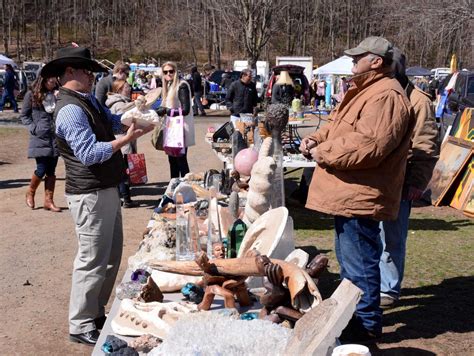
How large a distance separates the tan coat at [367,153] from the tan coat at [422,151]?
2.61ft

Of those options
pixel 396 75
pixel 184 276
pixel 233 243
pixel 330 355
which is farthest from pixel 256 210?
pixel 330 355

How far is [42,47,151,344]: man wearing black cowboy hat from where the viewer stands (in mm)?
3296

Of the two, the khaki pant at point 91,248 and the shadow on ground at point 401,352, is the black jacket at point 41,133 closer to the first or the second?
the khaki pant at point 91,248

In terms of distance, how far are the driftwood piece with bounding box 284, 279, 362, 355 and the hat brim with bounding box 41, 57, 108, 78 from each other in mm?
1926

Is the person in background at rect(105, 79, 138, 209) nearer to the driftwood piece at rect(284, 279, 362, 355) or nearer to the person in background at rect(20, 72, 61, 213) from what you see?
the person in background at rect(20, 72, 61, 213)

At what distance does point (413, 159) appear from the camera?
13.1 feet

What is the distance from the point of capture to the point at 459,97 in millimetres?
13500

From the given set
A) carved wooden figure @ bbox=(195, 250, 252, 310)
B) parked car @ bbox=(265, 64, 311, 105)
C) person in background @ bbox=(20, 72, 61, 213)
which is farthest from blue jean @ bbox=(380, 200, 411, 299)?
parked car @ bbox=(265, 64, 311, 105)

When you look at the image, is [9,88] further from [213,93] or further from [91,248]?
[91,248]

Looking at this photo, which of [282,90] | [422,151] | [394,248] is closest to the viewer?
[422,151]

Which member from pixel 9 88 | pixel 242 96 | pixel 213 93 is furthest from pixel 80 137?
pixel 213 93

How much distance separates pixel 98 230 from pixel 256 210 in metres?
0.93

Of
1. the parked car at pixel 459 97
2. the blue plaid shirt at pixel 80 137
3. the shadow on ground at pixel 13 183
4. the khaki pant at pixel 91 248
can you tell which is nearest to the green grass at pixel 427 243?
the khaki pant at pixel 91 248

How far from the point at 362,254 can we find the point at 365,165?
1.62 ft
